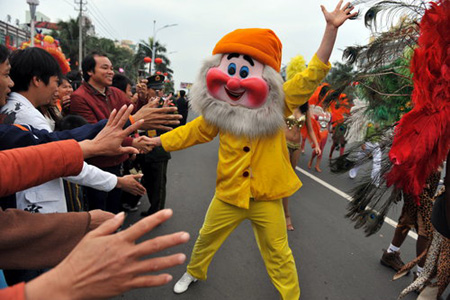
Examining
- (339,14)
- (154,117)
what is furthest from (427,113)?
(154,117)

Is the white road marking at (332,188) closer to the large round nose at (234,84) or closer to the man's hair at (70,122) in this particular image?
the large round nose at (234,84)

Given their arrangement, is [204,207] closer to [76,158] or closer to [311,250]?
[311,250]

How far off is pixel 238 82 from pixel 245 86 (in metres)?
0.06

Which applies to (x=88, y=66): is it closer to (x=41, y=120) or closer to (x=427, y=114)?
(x=41, y=120)

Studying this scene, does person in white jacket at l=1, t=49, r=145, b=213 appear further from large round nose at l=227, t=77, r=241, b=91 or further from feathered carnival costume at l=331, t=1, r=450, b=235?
feathered carnival costume at l=331, t=1, r=450, b=235

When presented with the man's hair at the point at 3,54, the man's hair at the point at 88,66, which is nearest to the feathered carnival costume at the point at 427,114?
the man's hair at the point at 3,54

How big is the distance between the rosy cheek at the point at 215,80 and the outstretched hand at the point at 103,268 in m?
1.46

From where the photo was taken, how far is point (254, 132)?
1.92 meters

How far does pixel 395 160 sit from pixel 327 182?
4.19 metres

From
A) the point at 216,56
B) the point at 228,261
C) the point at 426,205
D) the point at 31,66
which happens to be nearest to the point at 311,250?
the point at 228,261

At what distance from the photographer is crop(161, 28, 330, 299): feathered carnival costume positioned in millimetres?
1932

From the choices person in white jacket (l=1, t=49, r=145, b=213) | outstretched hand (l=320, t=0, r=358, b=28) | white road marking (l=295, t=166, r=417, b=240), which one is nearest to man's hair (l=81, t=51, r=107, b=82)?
person in white jacket (l=1, t=49, r=145, b=213)

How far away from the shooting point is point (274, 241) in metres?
1.97

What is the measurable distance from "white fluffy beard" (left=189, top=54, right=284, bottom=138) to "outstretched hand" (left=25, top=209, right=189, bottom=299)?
1.30 meters
